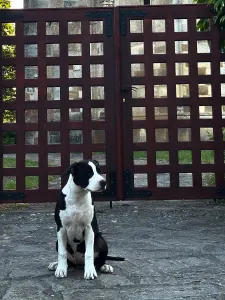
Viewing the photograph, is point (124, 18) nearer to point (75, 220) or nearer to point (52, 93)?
point (52, 93)

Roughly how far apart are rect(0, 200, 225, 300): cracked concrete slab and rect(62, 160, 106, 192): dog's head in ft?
1.89

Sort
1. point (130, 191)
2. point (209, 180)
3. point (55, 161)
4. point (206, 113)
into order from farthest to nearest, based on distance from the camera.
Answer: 1. point (206, 113)
2. point (55, 161)
3. point (209, 180)
4. point (130, 191)

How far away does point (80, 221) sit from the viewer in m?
3.12

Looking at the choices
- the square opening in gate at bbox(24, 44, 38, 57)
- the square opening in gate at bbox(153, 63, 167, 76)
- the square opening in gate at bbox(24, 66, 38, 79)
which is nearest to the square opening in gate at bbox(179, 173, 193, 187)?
the square opening in gate at bbox(153, 63, 167, 76)

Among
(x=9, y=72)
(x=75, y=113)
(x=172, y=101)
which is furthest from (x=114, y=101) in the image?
(x=9, y=72)

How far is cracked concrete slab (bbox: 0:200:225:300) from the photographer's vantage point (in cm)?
284

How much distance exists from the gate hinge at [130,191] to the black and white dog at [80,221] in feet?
9.68

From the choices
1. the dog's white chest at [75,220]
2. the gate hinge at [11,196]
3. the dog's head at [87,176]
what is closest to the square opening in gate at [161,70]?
the gate hinge at [11,196]

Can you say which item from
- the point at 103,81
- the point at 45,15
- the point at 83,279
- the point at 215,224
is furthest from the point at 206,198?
the point at 83,279

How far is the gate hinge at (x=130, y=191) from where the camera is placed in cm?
617

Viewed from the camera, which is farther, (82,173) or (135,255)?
(135,255)

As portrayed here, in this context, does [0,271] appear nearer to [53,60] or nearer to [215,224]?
[215,224]

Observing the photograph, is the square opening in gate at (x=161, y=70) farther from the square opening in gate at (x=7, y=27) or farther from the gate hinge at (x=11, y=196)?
the gate hinge at (x=11, y=196)

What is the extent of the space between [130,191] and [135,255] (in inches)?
93.6
